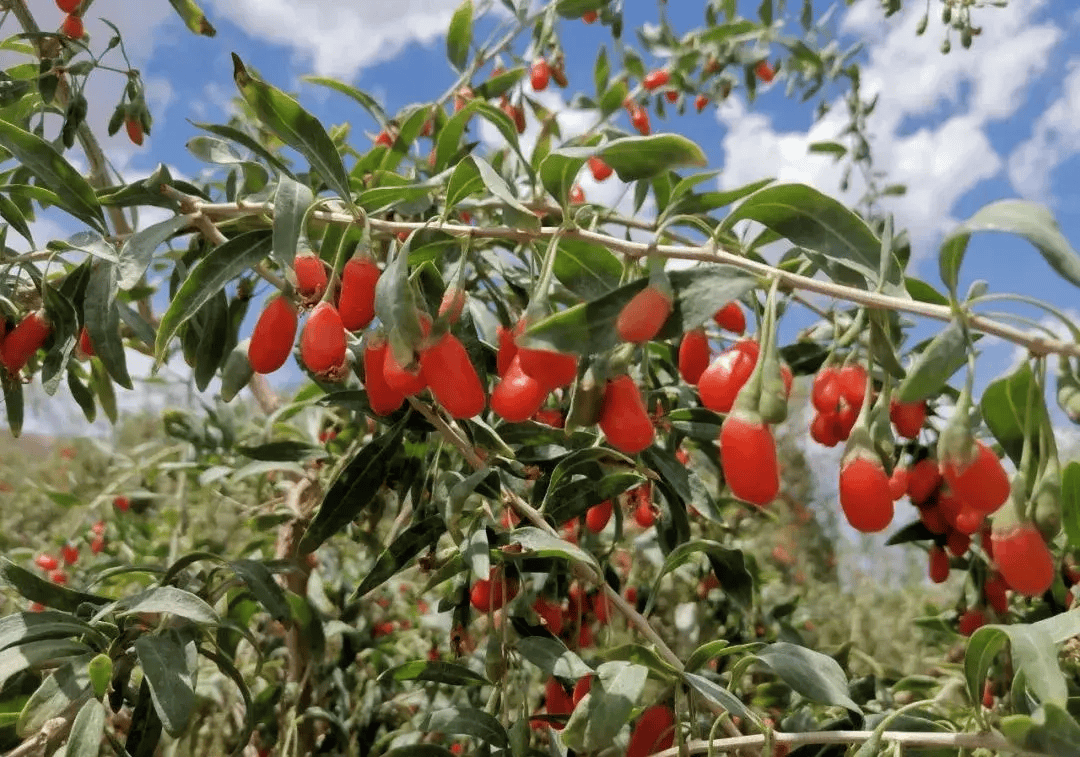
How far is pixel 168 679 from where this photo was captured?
1.31 metres

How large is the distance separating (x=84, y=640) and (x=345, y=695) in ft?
4.35

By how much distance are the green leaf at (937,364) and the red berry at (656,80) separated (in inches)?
122

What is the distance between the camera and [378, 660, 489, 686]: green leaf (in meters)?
1.53

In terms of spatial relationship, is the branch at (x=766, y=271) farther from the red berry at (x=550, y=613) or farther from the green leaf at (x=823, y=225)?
the red berry at (x=550, y=613)

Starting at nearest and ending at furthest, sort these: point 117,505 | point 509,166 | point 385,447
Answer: point 385,447
point 509,166
point 117,505

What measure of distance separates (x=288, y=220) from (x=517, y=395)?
0.40 m

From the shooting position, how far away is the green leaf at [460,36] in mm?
2508

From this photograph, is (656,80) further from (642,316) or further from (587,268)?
(642,316)

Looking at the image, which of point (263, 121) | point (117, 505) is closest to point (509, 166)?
point (263, 121)

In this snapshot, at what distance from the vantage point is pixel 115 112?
224cm

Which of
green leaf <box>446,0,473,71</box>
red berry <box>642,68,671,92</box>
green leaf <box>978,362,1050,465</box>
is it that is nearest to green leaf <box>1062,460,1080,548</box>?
green leaf <box>978,362,1050,465</box>

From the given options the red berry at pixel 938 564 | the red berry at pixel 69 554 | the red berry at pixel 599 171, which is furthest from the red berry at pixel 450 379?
the red berry at pixel 69 554

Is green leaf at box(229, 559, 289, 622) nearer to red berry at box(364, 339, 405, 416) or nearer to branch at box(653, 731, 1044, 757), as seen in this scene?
red berry at box(364, 339, 405, 416)

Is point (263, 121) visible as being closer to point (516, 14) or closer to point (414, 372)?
point (414, 372)
